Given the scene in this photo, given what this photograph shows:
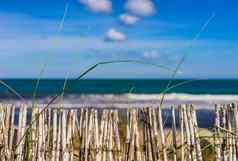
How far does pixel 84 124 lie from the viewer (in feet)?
11.9

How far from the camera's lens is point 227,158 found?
3.71 meters

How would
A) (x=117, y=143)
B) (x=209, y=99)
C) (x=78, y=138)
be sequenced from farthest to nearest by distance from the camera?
1. (x=209, y=99)
2. (x=78, y=138)
3. (x=117, y=143)

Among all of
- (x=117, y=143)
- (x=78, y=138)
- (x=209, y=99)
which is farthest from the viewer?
(x=209, y=99)

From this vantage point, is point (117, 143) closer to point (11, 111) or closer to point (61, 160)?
point (61, 160)

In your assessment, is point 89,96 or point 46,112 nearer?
point 46,112

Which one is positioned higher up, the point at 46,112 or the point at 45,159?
the point at 46,112

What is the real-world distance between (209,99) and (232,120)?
76.9 ft

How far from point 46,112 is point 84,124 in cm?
30

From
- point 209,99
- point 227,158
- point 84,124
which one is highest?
point 209,99

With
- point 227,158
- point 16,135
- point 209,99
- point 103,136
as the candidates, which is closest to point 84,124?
point 103,136

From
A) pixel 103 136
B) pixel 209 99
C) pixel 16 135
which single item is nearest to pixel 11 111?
pixel 16 135

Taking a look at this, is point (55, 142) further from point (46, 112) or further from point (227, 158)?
point (227, 158)

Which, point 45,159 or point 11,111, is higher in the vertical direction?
point 11,111

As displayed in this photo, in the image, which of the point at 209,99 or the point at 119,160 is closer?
the point at 119,160
